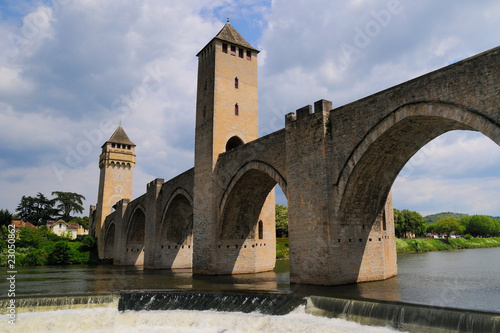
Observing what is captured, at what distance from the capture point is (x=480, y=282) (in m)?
14.5

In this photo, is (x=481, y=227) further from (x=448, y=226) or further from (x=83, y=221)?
(x=83, y=221)

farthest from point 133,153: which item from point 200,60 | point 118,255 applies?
point 200,60

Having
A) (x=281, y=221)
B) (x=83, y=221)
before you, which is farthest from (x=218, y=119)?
(x=83, y=221)

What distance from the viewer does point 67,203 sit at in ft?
232

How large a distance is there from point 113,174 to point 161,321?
43581 millimetres

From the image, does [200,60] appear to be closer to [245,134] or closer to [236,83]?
Answer: [236,83]

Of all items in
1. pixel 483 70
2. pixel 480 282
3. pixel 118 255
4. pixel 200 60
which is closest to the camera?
pixel 483 70

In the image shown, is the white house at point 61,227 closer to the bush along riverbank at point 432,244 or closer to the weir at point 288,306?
the bush along riverbank at point 432,244

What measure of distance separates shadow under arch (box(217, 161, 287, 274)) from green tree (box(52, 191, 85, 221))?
196ft

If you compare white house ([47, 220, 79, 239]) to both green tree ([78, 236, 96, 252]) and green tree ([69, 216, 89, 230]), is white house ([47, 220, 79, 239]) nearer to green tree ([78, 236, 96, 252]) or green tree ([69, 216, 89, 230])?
green tree ([69, 216, 89, 230])

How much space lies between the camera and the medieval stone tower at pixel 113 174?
5025 cm

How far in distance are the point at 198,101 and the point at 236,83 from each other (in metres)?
2.91

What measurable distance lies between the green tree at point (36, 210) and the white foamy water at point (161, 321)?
6461cm

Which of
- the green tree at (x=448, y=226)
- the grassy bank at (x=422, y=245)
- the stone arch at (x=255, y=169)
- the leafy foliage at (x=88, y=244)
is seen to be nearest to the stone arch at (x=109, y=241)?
the leafy foliage at (x=88, y=244)
